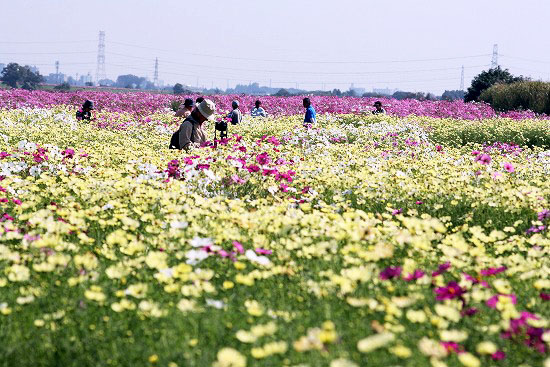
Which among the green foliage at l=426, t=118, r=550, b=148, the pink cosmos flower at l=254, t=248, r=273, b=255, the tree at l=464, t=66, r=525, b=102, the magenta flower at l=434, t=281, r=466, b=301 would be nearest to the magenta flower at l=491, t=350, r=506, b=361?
the magenta flower at l=434, t=281, r=466, b=301

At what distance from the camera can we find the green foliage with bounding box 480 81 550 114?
87.2 ft

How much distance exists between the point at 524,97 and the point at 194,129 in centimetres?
2442

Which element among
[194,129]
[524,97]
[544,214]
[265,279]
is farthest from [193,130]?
[524,97]

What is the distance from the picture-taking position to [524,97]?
2777cm

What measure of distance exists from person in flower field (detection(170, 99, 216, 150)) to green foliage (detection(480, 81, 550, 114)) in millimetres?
22455

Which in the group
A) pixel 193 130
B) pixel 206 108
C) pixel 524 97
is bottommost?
pixel 193 130

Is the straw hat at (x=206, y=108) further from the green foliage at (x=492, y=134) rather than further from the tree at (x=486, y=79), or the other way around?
the tree at (x=486, y=79)

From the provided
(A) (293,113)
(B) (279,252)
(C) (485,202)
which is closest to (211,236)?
(B) (279,252)

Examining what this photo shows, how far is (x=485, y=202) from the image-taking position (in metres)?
5.52

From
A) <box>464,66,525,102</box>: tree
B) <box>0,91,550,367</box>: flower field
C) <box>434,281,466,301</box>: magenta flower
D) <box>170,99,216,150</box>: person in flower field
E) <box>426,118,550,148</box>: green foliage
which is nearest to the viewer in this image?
<box>0,91,550,367</box>: flower field

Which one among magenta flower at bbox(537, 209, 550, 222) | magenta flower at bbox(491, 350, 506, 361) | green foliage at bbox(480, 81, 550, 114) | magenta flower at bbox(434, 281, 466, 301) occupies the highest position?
green foliage at bbox(480, 81, 550, 114)

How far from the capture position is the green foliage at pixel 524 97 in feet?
87.2

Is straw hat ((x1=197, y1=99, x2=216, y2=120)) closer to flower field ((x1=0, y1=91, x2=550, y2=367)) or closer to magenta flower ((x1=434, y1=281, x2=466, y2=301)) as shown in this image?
flower field ((x1=0, y1=91, x2=550, y2=367))

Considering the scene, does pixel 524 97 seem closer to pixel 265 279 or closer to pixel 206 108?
pixel 206 108
